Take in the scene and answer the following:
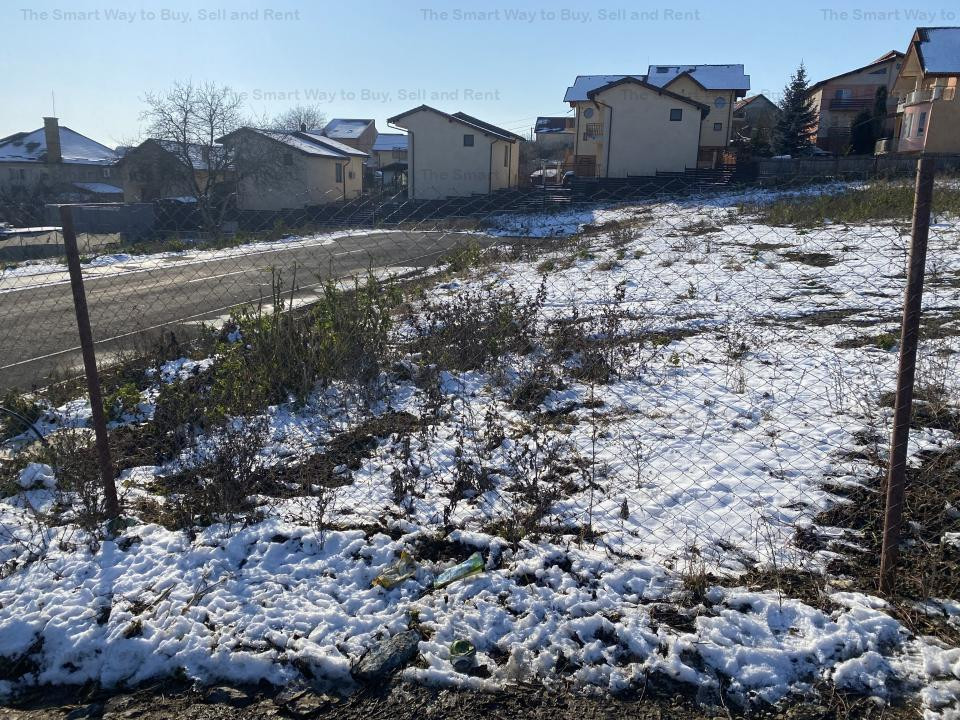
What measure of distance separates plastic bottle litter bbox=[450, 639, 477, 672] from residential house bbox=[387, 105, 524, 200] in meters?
39.4

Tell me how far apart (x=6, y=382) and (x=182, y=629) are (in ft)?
19.4

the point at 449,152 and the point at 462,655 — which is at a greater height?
the point at 449,152

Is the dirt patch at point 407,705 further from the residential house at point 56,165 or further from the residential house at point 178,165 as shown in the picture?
the residential house at point 56,165

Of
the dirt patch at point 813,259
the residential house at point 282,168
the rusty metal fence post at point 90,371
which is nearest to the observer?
the rusty metal fence post at point 90,371

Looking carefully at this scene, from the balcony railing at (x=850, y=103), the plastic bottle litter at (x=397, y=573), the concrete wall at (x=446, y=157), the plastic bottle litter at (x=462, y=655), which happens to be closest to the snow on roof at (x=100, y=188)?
the concrete wall at (x=446, y=157)

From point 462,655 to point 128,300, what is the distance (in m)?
12.3

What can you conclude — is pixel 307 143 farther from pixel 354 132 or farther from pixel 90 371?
pixel 90 371

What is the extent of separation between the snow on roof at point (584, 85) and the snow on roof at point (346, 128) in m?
31.8

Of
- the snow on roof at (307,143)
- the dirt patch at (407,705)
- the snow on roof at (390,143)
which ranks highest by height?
the snow on roof at (390,143)

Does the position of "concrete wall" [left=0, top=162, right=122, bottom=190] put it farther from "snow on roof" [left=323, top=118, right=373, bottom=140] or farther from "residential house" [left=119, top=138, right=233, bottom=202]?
"snow on roof" [left=323, top=118, right=373, bottom=140]

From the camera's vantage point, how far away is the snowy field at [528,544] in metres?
2.90

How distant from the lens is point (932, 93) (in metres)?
35.2

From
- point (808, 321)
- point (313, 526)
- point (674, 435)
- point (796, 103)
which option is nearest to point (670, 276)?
point (808, 321)

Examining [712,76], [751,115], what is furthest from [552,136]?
[712,76]
